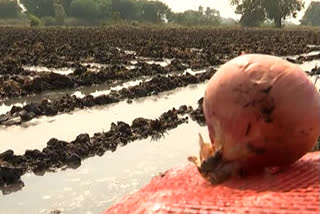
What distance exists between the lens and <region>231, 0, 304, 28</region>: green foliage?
198 ft

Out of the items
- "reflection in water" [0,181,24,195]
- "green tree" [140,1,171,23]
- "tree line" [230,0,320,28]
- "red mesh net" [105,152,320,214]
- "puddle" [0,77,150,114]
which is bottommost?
"green tree" [140,1,171,23]

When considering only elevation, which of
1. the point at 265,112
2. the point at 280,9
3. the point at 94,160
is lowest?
the point at 280,9

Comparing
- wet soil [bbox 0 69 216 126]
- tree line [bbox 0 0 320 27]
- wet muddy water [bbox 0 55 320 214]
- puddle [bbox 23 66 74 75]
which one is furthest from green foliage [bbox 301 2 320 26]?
wet muddy water [bbox 0 55 320 214]

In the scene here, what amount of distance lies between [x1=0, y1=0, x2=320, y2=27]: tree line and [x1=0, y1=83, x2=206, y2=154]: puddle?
133 ft

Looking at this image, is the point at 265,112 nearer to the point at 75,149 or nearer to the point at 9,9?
the point at 75,149

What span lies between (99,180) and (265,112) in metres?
4.02

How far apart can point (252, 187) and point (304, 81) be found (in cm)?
41

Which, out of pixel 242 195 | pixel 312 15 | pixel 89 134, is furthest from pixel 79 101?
pixel 312 15

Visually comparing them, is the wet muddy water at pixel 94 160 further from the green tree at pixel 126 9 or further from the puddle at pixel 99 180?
the green tree at pixel 126 9

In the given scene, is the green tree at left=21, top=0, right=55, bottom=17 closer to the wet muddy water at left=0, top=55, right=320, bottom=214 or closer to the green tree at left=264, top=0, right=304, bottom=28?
the green tree at left=264, top=0, right=304, bottom=28

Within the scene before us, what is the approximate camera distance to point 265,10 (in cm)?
A: 6191

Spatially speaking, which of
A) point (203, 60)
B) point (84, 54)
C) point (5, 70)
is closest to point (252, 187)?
point (5, 70)

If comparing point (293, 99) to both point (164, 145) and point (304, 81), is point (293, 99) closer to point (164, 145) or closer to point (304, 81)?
point (304, 81)

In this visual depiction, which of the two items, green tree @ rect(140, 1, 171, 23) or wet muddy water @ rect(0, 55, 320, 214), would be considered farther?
green tree @ rect(140, 1, 171, 23)
